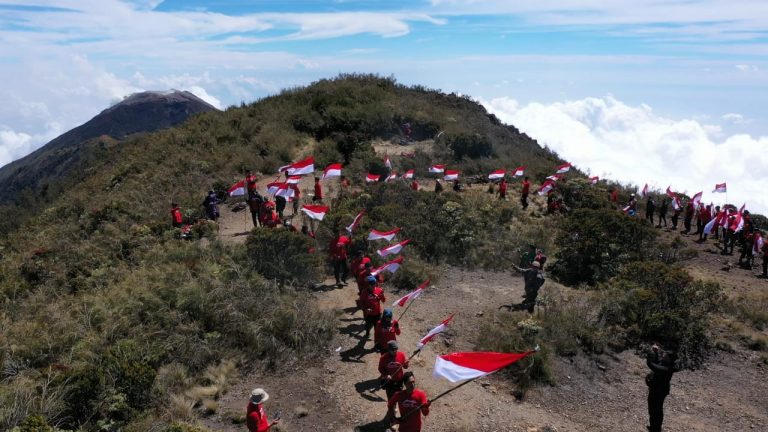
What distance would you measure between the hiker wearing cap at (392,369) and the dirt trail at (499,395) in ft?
3.24

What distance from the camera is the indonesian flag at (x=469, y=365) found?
6.81m

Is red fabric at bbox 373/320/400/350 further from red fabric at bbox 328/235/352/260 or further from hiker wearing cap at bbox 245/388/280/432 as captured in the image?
red fabric at bbox 328/235/352/260

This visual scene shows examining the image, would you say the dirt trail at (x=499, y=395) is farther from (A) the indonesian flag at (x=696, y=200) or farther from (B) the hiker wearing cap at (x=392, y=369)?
(A) the indonesian flag at (x=696, y=200)

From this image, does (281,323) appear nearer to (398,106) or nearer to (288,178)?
(288,178)

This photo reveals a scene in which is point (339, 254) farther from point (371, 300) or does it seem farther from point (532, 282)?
point (532, 282)

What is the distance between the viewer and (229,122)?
30.1m

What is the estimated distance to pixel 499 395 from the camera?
9336 millimetres

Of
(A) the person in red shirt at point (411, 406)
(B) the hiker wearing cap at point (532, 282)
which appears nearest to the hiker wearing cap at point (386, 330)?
(A) the person in red shirt at point (411, 406)

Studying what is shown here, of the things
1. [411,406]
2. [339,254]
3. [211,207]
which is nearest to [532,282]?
[339,254]

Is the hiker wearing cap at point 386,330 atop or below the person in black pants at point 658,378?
atop

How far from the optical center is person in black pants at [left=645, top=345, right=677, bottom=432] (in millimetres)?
7477

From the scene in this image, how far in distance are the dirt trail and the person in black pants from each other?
0.92m

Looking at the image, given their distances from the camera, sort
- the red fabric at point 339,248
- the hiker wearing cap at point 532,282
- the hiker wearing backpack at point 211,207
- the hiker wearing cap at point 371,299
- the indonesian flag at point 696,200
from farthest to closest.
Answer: the indonesian flag at point 696,200 < the hiker wearing backpack at point 211,207 < the red fabric at point 339,248 < the hiker wearing cap at point 532,282 < the hiker wearing cap at point 371,299

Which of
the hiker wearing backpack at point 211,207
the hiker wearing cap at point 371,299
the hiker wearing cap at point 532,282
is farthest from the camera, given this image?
the hiker wearing backpack at point 211,207
